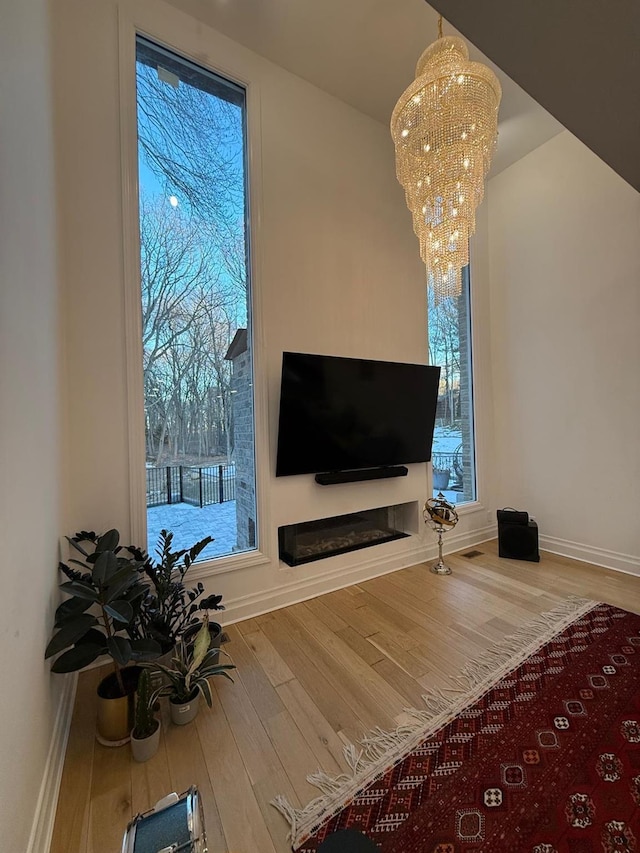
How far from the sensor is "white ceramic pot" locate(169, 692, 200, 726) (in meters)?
A: 1.53

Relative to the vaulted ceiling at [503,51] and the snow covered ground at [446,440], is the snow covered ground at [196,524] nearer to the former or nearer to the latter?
the snow covered ground at [446,440]

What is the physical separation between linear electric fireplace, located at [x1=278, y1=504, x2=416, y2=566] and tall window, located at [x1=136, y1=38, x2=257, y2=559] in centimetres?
35

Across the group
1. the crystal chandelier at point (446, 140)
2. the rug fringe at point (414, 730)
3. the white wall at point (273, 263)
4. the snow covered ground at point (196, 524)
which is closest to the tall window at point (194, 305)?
the snow covered ground at point (196, 524)

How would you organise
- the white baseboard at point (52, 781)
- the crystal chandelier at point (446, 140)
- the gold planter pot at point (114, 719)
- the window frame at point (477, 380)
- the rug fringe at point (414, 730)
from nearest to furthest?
the white baseboard at point (52, 781)
the rug fringe at point (414, 730)
the gold planter pot at point (114, 719)
the crystal chandelier at point (446, 140)
the window frame at point (477, 380)

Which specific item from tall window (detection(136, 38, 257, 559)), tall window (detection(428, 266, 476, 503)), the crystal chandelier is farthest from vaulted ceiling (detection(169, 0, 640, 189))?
tall window (detection(428, 266, 476, 503))

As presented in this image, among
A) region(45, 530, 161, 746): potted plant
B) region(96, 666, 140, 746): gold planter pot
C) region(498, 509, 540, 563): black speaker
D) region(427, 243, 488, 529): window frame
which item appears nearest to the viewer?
region(45, 530, 161, 746): potted plant

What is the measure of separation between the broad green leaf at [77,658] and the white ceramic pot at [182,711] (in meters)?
0.46

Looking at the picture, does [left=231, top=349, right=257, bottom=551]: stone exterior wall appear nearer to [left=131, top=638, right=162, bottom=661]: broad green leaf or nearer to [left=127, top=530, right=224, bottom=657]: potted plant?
[left=127, top=530, right=224, bottom=657]: potted plant

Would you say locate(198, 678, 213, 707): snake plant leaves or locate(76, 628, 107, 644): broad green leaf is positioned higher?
locate(76, 628, 107, 644): broad green leaf

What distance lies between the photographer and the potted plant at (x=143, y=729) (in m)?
1.37

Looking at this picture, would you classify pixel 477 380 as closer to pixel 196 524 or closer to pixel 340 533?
pixel 340 533

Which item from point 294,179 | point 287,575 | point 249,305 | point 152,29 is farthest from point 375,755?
point 152,29

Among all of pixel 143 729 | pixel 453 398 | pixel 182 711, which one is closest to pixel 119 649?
pixel 143 729

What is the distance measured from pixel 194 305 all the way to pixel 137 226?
20.9 inches
